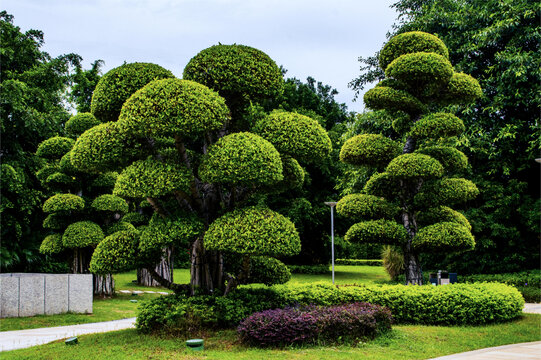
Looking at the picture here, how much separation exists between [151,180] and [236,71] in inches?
98.3

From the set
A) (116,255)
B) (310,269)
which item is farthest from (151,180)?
(310,269)

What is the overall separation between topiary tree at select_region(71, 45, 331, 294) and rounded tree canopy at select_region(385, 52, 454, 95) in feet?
13.8

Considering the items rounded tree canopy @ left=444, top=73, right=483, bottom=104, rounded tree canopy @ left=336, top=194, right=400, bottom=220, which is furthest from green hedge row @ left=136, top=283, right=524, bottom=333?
rounded tree canopy @ left=444, top=73, right=483, bottom=104

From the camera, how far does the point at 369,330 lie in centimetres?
830

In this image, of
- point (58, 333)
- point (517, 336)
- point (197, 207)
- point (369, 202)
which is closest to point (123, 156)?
point (197, 207)

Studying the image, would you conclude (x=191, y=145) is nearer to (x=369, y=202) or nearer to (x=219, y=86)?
(x=219, y=86)

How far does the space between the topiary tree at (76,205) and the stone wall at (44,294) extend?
2.48 metres

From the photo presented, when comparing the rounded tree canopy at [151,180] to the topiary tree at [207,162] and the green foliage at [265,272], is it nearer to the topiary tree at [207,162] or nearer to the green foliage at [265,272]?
the topiary tree at [207,162]

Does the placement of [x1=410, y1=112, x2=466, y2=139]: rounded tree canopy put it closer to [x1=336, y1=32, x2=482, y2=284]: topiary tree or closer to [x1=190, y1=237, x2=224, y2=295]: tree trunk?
[x1=336, y1=32, x2=482, y2=284]: topiary tree

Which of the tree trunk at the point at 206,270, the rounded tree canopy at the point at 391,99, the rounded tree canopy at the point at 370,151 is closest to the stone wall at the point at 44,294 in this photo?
the tree trunk at the point at 206,270

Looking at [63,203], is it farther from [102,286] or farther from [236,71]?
[236,71]

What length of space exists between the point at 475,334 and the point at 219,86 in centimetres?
644

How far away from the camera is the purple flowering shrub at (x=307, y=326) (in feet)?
25.3

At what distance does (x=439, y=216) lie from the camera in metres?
12.6
